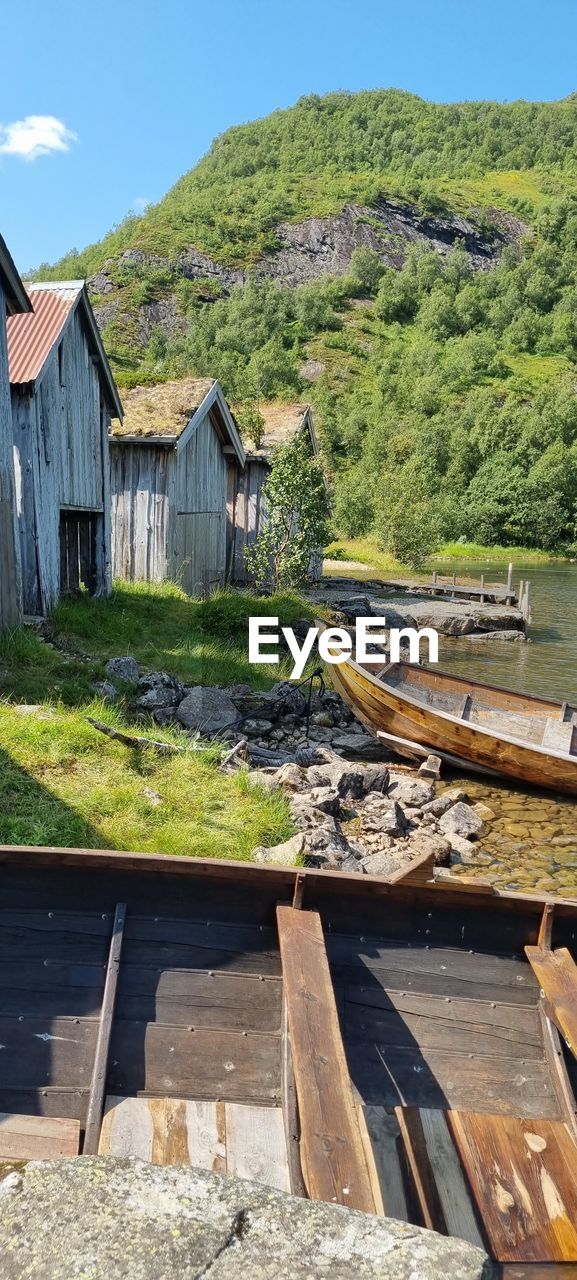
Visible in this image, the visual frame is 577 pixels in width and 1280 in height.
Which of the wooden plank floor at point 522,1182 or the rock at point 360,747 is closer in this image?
the wooden plank floor at point 522,1182

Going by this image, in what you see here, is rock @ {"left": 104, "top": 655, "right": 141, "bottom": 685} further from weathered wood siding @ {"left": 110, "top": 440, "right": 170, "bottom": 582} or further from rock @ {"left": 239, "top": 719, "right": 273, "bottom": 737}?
weathered wood siding @ {"left": 110, "top": 440, "right": 170, "bottom": 582}

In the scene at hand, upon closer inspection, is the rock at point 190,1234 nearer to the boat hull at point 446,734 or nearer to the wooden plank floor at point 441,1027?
the wooden plank floor at point 441,1027

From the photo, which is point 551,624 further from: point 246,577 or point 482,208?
point 482,208

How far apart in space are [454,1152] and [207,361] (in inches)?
4422

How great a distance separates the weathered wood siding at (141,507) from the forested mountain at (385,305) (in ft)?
14.6

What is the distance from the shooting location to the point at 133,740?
28.6 ft

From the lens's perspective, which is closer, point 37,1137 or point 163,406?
point 37,1137

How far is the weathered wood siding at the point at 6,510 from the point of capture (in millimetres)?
10992

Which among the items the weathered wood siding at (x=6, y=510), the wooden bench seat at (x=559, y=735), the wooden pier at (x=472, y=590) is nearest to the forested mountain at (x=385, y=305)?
the wooden pier at (x=472, y=590)

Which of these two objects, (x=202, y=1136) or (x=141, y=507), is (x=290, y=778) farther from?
(x=141, y=507)

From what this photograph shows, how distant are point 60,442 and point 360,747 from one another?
24.7 ft

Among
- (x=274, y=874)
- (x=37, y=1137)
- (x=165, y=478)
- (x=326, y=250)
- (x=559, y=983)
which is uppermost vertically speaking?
(x=326, y=250)

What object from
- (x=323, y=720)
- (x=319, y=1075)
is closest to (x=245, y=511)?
(x=323, y=720)

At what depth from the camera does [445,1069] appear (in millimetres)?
3875
